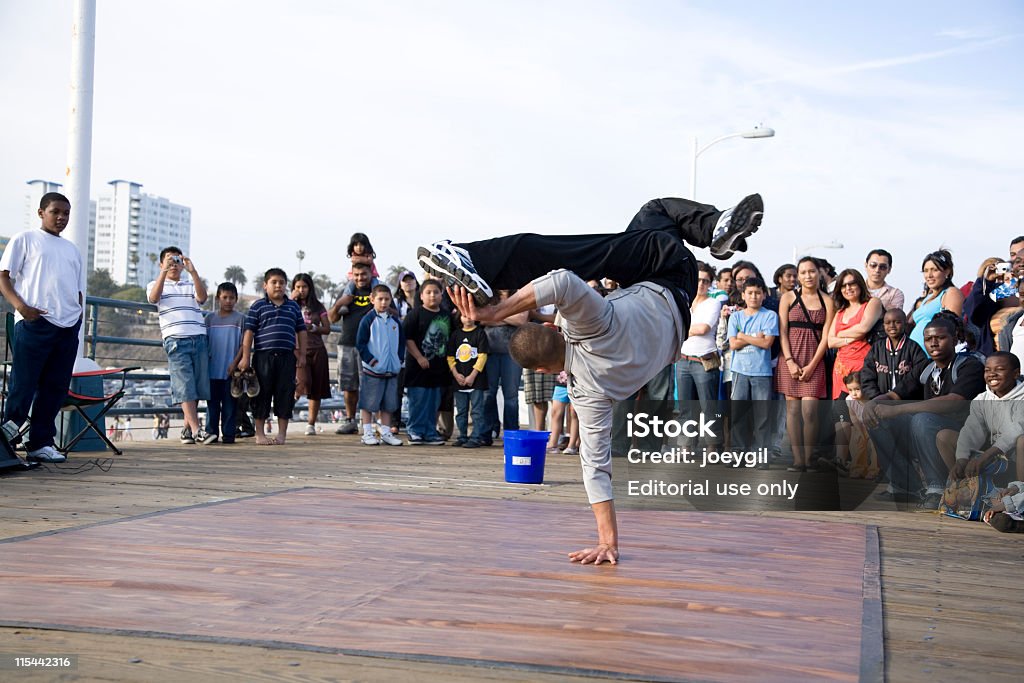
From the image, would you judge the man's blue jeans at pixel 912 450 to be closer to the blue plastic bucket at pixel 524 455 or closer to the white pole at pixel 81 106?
the blue plastic bucket at pixel 524 455

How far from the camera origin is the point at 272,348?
9.48 metres

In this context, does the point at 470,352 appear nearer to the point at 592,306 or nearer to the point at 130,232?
the point at 592,306

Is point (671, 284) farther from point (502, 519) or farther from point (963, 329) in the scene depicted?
point (963, 329)

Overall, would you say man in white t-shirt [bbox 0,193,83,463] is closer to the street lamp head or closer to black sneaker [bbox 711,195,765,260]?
black sneaker [bbox 711,195,765,260]

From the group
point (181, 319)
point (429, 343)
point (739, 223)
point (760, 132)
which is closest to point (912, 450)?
point (739, 223)

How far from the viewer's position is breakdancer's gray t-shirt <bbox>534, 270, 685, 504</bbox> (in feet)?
13.4

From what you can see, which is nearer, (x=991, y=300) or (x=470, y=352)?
(x=991, y=300)

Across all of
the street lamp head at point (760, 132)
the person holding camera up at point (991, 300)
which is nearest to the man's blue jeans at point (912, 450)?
the person holding camera up at point (991, 300)

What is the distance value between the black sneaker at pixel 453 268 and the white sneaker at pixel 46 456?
4436 millimetres

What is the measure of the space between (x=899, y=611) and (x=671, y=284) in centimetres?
176

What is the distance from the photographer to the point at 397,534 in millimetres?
4637

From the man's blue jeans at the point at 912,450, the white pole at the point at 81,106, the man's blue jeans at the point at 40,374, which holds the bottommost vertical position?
the man's blue jeans at the point at 912,450

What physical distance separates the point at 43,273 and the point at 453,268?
4.40 meters

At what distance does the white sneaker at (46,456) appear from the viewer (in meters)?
7.19
